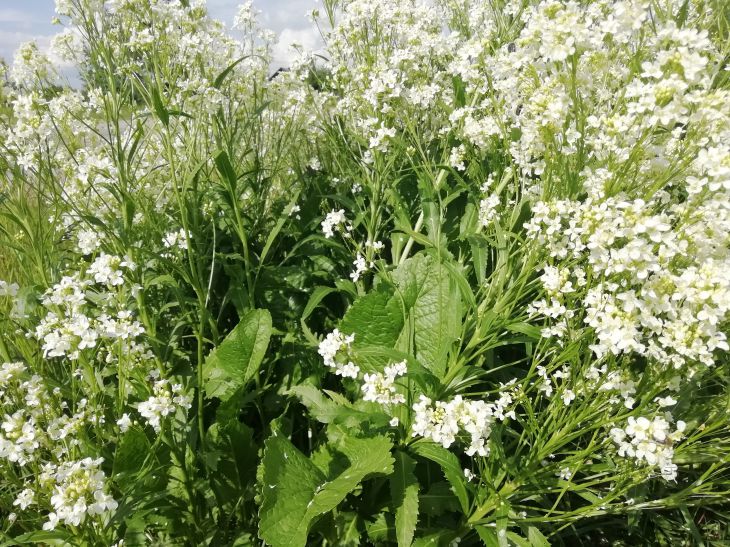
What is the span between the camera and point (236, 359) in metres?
2.47

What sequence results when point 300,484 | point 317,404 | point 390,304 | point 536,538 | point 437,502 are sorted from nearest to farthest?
point 536,538 → point 300,484 → point 437,502 → point 317,404 → point 390,304

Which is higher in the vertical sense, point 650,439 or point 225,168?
point 225,168

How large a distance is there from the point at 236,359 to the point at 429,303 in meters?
1.00

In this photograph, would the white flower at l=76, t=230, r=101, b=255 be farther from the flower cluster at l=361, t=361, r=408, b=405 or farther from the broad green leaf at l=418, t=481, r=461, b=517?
the broad green leaf at l=418, t=481, r=461, b=517

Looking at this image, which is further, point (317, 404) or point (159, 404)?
point (317, 404)

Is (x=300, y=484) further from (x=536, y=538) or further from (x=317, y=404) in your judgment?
(x=536, y=538)

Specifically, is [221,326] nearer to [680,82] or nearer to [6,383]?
[6,383]

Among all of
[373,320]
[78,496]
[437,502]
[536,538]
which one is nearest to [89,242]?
[78,496]

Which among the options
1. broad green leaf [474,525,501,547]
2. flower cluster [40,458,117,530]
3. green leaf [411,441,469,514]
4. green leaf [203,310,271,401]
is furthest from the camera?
green leaf [203,310,271,401]

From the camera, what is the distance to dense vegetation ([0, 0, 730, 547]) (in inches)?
65.9

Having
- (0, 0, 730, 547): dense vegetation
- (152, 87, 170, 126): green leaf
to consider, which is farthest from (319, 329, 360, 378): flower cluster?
(152, 87, 170, 126): green leaf

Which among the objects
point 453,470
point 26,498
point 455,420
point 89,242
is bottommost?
point 453,470

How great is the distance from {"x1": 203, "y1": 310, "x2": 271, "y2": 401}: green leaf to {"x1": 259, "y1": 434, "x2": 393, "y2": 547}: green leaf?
0.44 meters

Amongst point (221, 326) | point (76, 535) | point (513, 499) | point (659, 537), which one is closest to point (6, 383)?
point (76, 535)
